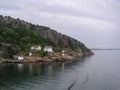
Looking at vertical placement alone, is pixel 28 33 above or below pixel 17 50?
above

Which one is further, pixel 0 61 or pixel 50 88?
pixel 0 61

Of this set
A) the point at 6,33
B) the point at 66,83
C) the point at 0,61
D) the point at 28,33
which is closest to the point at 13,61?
the point at 0,61

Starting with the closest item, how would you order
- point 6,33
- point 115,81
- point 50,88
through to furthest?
point 50,88
point 115,81
point 6,33

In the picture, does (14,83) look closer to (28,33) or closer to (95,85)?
(95,85)

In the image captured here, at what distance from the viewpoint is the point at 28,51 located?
501ft

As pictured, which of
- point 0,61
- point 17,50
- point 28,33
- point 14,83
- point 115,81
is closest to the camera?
point 14,83

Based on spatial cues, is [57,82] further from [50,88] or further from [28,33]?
[28,33]

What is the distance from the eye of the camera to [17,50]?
14912cm

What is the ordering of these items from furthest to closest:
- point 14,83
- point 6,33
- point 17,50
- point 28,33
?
1. point 28,33
2. point 6,33
3. point 17,50
4. point 14,83

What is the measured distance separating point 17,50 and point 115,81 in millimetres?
78772

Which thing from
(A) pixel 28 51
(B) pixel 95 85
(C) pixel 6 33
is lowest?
(B) pixel 95 85

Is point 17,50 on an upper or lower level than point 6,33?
lower

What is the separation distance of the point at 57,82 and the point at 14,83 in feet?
39.0

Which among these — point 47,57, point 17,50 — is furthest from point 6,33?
point 47,57
